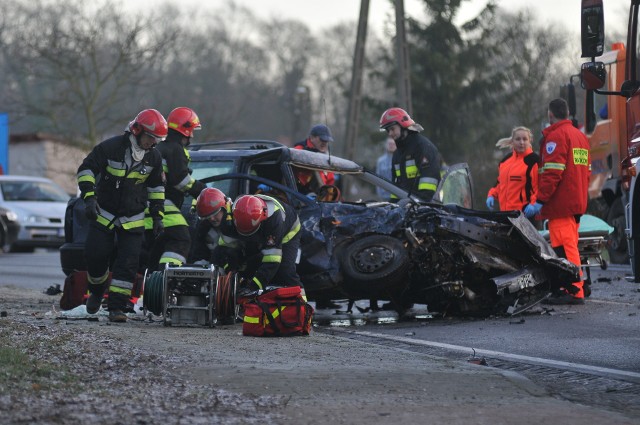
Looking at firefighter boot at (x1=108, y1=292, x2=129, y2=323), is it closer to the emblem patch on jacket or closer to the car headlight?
the emblem patch on jacket

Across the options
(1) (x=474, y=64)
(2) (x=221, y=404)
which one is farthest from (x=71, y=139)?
(2) (x=221, y=404)

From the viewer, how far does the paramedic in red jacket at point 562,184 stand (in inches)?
486

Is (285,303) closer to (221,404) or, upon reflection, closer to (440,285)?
(440,285)

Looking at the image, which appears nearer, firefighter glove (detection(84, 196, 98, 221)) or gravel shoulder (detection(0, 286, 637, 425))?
gravel shoulder (detection(0, 286, 637, 425))

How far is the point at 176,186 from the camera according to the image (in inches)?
438

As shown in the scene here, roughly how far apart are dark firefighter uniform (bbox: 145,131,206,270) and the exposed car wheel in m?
1.45

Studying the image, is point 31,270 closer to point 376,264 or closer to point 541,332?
point 376,264

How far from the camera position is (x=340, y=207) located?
11.1 metres

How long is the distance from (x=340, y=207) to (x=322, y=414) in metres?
5.62

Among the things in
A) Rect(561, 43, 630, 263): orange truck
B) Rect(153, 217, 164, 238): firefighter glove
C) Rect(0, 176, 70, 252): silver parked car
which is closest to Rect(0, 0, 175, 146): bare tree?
Rect(0, 176, 70, 252): silver parked car

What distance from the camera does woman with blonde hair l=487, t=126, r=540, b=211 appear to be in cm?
1315

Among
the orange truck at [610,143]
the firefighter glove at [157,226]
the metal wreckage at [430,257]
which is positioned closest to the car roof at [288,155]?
the metal wreckage at [430,257]

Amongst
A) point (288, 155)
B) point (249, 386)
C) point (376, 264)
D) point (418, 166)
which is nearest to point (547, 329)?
point (376, 264)

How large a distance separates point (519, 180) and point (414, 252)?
9.30 feet
